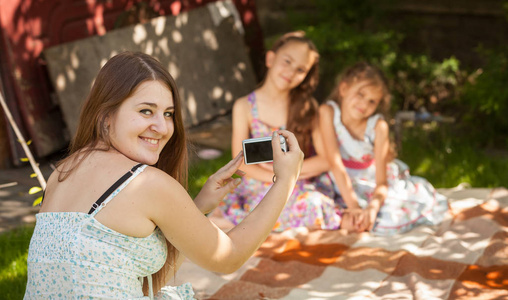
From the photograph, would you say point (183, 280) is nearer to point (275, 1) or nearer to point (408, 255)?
point (408, 255)

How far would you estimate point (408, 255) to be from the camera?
3592 millimetres

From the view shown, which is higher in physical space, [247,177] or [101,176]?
[101,176]

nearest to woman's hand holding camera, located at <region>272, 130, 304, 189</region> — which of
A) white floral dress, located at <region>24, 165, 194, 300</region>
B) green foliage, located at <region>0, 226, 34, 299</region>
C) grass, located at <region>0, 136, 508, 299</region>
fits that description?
white floral dress, located at <region>24, 165, 194, 300</region>

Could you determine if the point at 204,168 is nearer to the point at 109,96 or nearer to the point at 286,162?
the point at 286,162

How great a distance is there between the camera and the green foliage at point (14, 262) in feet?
10.3

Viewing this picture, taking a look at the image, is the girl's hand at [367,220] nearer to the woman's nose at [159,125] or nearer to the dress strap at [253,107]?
the dress strap at [253,107]

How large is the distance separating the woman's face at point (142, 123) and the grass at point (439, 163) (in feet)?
6.61

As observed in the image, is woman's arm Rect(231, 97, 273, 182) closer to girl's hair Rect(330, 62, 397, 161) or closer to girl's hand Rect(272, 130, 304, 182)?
girl's hair Rect(330, 62, 397, 161)

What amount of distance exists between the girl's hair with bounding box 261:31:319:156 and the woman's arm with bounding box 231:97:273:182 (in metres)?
0.30

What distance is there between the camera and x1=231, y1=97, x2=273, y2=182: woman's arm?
4172 millimetres

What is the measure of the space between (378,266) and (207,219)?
1.79 metres

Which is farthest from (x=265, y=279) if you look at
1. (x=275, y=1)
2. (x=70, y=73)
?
(x=275, y=1)

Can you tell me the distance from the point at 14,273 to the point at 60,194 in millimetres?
1568

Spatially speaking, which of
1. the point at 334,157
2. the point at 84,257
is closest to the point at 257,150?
the point at 84,257
